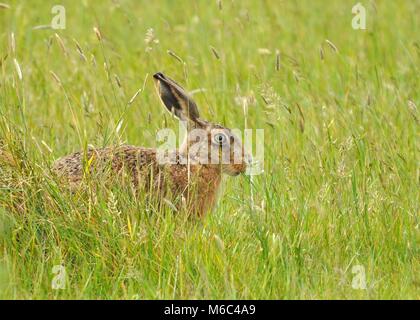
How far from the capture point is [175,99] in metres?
6.68

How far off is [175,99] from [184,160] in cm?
39

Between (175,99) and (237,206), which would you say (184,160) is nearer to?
(175,99)

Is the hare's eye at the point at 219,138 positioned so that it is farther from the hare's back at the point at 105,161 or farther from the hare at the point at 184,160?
the hare's back at the point at 105,161

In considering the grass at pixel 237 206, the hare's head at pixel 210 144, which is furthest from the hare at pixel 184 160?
the grass at pixel 237 206

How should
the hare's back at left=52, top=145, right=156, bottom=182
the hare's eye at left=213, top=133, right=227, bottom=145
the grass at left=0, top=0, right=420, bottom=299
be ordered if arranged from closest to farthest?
the grass at left=0, top=0, right=420, bottom=299, the hare's back at left=52, top=145, right=156, bottom=182, the hare's eye at left=213, top=133, right=227, bottom=145

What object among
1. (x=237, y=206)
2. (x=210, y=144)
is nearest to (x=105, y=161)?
(x=237, y=206)

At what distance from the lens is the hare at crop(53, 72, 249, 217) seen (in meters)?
6.20

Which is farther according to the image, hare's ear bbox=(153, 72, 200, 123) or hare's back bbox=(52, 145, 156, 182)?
hare's ear bbox=(153, 72, 200, 123)

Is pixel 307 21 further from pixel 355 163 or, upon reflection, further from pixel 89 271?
pixel 89 271

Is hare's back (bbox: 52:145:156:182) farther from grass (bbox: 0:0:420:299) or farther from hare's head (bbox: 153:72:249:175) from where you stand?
hare's head (bbox: 153:72:249:175)

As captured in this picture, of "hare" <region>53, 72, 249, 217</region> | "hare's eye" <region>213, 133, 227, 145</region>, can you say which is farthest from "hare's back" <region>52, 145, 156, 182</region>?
"hare's eye" <region>213, 133, 227, 145</region>

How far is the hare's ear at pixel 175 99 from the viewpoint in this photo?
653 centimetres

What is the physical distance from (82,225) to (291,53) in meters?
4.36

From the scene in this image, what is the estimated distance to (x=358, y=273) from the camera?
5.42 m
